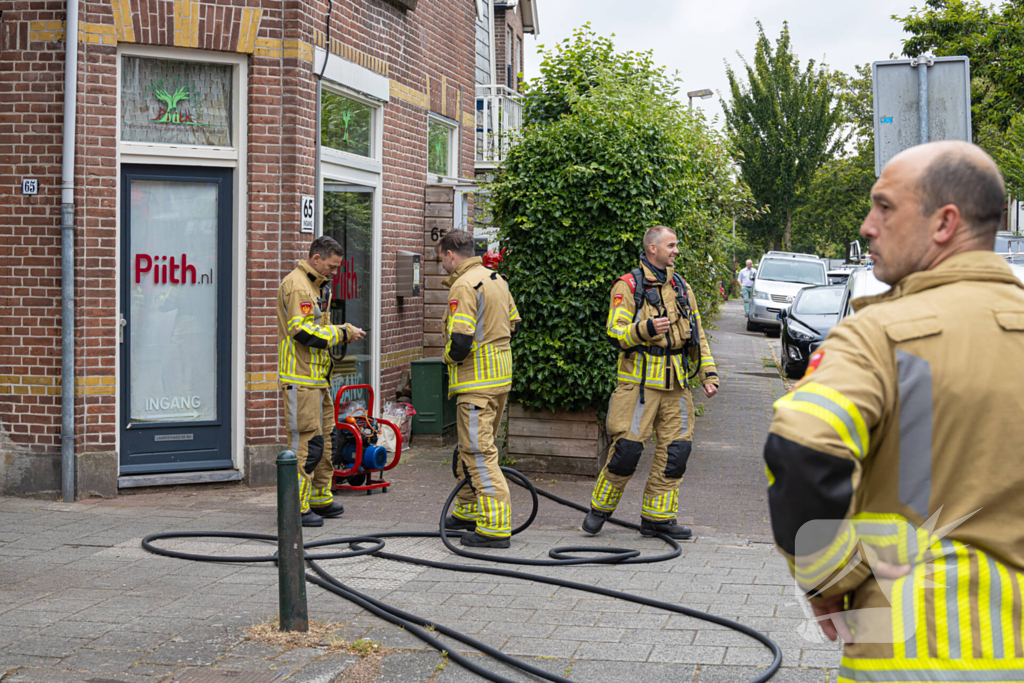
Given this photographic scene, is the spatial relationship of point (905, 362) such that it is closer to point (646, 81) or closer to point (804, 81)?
point (646, 81)

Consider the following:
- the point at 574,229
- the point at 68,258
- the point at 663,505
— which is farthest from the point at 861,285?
the point at 68,258

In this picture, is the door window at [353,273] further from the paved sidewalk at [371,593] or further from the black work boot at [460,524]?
the black work boot at [460,524]

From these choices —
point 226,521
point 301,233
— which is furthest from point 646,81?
point 226,521

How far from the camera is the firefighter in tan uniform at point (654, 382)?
6.95m

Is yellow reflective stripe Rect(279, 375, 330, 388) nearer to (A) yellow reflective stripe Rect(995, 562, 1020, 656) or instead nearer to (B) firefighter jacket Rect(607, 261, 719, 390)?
(B) firefighter jacket Rect(607, 261, 719, 390)

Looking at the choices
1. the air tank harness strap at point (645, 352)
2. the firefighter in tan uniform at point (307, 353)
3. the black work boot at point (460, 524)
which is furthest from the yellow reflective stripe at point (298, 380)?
the air tank harness strap at point (645, 352)

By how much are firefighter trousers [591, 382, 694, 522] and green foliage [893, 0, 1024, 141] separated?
→ 1704 cm

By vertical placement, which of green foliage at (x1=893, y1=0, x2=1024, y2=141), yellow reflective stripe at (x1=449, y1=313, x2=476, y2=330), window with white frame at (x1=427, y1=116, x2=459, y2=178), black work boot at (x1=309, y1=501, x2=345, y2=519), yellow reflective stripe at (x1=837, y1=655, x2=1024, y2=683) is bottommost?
black work boot at (x1=309, y1=501, x2=345, y2=519)

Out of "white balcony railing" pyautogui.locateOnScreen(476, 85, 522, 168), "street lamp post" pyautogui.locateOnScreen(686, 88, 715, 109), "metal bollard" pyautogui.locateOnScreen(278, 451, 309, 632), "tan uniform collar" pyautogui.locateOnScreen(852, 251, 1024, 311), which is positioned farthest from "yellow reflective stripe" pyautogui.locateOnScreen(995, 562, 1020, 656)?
"street lamp post" pyautogui.locateOnScreen(686, 88, 715, 109)

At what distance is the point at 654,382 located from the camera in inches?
273

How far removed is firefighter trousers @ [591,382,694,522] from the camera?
22.8 feet

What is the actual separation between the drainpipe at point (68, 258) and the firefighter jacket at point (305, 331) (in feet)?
6.84

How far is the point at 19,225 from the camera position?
8.53 meters

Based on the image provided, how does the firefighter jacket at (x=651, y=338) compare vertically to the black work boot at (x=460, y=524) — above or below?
above
